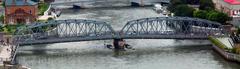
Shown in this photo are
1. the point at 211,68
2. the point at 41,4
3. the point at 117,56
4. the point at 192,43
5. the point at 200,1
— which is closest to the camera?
the point at 211,68

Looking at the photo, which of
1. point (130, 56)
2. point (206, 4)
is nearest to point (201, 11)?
point (206, 4)

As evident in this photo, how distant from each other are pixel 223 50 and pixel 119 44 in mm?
5261

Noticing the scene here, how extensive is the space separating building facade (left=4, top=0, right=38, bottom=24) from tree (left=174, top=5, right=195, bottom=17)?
27.7 feet

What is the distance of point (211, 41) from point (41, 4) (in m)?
23.2

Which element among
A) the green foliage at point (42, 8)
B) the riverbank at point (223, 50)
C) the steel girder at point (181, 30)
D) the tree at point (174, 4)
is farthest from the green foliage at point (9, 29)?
the tree at point (174, 4)

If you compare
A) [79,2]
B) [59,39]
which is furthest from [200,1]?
[59,39]

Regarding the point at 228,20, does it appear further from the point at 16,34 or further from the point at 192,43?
the point at 16,34

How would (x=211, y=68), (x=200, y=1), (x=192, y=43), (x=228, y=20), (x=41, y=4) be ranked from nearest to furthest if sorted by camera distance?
1. (x=211, y=68)
2. (x=192, y=43)
3. (x=228, y=20)
4. (x=200, y=1)
5. (x=41, y=4)

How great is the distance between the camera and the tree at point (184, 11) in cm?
4994

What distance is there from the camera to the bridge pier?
129 ft

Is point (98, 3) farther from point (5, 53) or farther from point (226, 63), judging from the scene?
point (226, 63)

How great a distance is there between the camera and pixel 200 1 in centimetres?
5338

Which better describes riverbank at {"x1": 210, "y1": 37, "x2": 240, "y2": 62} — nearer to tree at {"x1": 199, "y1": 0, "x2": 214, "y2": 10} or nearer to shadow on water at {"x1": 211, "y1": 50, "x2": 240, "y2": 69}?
shadow on water at {"x1": 211, "y1": 50, "x2": 240, "y2": 69}

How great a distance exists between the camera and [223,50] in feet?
120
